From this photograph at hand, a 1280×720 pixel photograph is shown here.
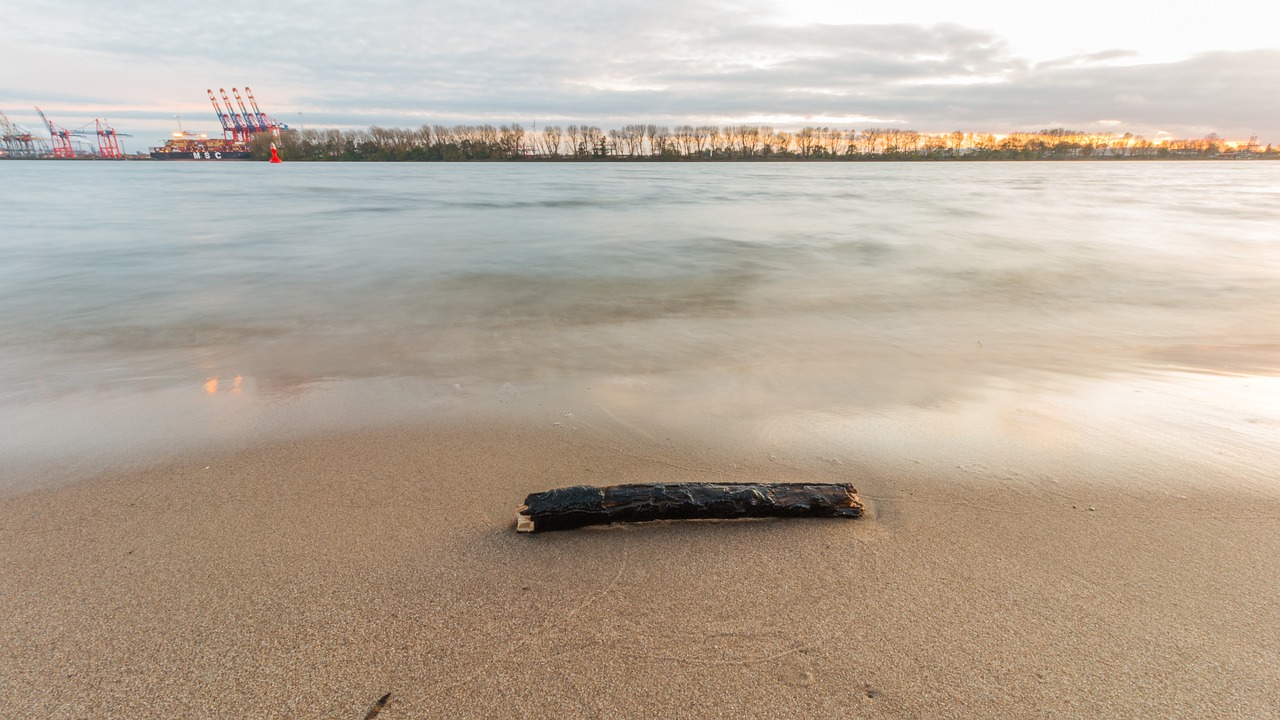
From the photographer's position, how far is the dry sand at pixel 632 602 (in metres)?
1.61

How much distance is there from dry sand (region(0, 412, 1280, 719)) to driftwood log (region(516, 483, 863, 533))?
63 mm

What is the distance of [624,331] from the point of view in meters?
6.28

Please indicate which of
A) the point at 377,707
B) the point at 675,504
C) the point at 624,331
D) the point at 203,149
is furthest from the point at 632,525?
the point at 203,149

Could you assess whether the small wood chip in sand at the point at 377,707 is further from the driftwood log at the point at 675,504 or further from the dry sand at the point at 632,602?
the driftwood log at the point at 675,504

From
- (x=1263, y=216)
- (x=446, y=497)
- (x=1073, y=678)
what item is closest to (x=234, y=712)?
(x=446, y=497)

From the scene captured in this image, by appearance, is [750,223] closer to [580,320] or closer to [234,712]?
[580,320]

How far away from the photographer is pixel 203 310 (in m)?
6.98

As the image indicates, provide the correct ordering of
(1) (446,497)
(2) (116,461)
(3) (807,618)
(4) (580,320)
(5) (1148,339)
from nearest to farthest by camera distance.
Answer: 1. (3) (807,618)
2. (1) (446,497)
3. (2) (116,461)
4. (5) (1148,339)
5. (4) (580,320)

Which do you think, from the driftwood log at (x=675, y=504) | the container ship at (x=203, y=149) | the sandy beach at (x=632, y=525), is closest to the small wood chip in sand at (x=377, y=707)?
the sandy beach at (x=632, y=525)

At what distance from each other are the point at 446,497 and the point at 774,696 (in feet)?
5.39

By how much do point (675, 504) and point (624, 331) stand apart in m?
4.10

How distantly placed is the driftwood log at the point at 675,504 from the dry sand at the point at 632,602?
0.06 metres

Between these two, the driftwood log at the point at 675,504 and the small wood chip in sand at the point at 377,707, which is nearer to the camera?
the small wood chip in sand at the point at 377,707

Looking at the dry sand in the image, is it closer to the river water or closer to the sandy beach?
the sandy beach
